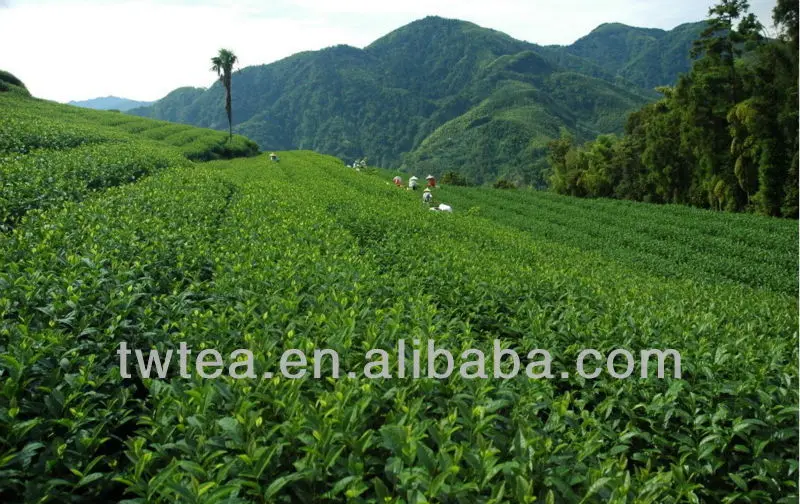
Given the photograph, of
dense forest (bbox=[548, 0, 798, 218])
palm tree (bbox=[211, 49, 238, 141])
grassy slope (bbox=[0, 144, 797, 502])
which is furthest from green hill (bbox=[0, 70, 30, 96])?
dense forest (bbox=[548, 0, 798, 218])

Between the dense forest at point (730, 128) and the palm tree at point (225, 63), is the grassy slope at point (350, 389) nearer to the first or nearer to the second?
the dense forest at point (730, 128)

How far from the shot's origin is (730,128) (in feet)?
101

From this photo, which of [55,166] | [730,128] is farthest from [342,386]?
[730,128]

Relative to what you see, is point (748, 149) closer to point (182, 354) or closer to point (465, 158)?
point (182, 354)

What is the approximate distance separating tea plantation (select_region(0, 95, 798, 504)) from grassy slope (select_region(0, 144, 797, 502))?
21 millimetres

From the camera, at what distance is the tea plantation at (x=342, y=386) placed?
223 centimetres

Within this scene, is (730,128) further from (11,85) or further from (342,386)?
(11,85)

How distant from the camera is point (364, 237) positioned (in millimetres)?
9930

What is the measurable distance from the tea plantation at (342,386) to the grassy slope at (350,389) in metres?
0.02

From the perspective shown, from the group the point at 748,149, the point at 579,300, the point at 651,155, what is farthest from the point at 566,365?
the point at 651,155

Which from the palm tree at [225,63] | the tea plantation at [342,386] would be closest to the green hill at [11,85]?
the palm tree at [225,63]

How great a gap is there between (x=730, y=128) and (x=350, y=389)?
3681cm

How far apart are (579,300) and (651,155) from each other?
41062mm

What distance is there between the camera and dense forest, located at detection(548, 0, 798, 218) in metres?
27.9
